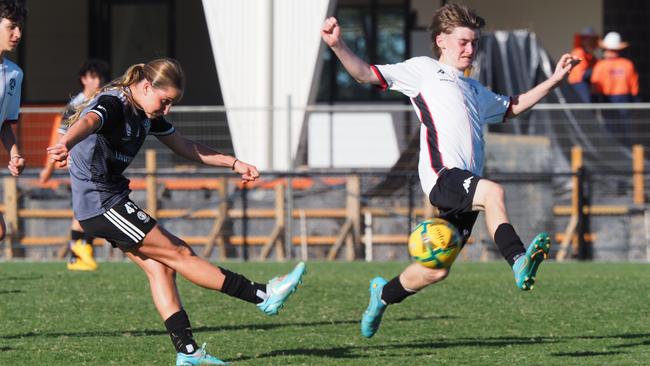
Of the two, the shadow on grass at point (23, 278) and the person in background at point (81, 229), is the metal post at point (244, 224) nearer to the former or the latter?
the person in background at point (81, 229)

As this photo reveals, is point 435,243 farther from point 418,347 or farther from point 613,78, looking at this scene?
point 613,78

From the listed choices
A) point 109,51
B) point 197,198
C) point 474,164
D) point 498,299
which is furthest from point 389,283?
point 109,51

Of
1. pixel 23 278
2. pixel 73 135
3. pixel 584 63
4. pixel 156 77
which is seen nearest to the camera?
pixel 73 135

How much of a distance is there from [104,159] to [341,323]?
2520mm

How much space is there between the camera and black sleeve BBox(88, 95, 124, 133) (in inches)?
234

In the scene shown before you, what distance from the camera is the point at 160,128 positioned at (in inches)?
259

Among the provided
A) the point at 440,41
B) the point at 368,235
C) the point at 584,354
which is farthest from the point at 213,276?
the point at 368,235

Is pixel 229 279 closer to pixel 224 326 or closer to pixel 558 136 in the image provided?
pixel 224 326

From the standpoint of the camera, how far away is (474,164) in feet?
22.1

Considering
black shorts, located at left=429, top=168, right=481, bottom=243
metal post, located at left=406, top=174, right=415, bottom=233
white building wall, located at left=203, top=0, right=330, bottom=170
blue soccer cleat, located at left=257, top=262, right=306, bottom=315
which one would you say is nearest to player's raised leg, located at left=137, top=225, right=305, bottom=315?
blue soccer cleat, located at left=257, top=262, right=306, bottom=315

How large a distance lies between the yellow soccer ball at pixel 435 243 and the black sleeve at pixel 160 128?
139 cm

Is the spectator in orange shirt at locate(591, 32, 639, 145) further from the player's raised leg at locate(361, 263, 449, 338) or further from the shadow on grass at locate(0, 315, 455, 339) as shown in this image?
the player's raised leg at locate(361, 263, 449, 338)

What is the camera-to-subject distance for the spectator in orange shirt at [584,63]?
16.7 m

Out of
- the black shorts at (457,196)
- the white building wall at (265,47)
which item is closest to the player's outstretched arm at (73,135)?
the black shorts at (457,196)
